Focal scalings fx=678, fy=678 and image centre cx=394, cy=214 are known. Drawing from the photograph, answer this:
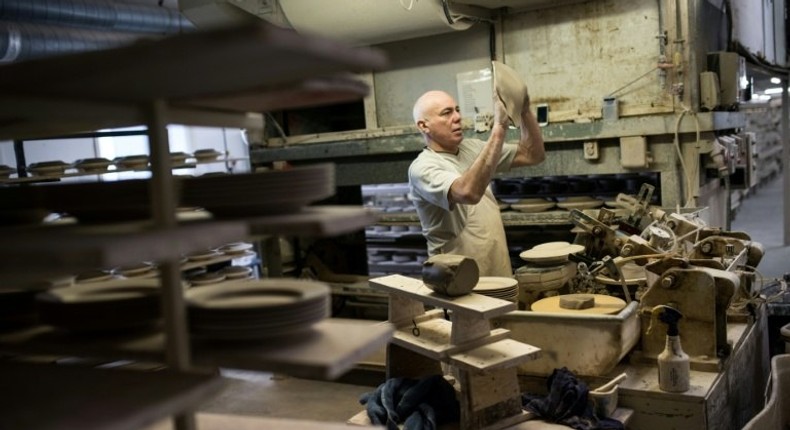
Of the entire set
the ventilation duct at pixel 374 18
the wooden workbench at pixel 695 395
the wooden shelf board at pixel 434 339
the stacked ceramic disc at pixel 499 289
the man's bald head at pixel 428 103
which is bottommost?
the wooden workbench at pixel 695 395

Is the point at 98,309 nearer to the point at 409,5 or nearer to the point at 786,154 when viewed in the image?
the point at 409,5

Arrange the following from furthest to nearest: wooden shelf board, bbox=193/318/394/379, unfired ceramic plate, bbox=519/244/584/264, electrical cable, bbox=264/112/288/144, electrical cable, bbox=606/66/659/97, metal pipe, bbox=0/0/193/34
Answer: electrical cable, bbox=264/112/288/144 < metal pipe, bbox=0/0/193/34 < electrical cable, bbox=606/66/659/97 < unfired ceramic plate, bbox=519/244/584/264 < wooden shelf board, bbox=193/318/394/379

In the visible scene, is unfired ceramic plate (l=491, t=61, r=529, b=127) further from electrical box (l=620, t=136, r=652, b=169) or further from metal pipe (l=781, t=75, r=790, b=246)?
→ metal pipe (l=781, t=75, r=790, b=246)

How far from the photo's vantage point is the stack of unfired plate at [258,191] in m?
1.53

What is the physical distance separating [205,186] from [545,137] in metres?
2.92

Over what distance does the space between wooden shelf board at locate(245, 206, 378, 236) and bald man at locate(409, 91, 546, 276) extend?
168cm

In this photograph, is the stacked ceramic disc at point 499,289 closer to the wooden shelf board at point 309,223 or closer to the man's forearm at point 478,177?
the man's forearm at point 478,177

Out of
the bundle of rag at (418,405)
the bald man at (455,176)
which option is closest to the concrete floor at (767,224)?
the bald man at (455,176)

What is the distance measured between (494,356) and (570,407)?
319mm

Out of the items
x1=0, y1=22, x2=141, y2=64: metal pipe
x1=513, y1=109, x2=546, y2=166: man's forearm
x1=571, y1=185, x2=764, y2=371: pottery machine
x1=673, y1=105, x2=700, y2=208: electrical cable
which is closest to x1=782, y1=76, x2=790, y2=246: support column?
x1=673, y1=105, x2=700, y2=208: electrical cable

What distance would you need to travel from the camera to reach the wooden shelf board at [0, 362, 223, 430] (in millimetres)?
1250

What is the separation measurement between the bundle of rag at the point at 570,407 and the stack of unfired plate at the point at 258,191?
3.98ft

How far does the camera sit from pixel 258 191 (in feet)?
5.02

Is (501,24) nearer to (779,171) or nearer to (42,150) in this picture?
(42,150)
